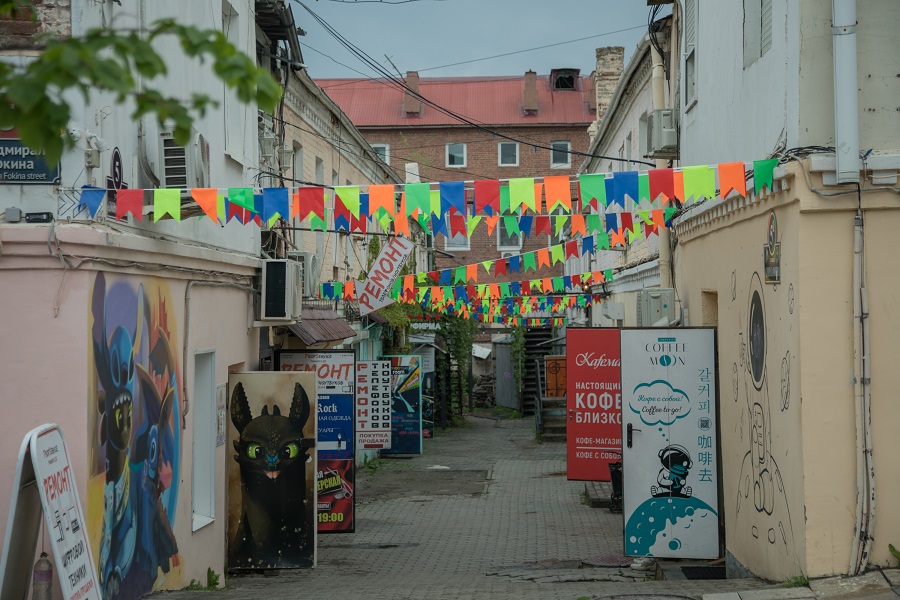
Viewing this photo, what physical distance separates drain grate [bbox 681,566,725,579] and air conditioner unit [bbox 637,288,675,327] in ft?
11.7

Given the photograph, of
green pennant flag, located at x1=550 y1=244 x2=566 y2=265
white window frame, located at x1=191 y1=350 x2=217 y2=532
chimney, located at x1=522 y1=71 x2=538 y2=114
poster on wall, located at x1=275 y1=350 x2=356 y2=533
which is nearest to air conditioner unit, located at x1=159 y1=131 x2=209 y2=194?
white window frame, located at x1=191 y1=350 x2=217 y2=532

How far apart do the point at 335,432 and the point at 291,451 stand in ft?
7.44

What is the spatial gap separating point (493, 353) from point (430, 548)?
92.8ft

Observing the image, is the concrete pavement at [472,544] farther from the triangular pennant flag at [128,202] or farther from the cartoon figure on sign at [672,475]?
the triangular pennant flag at [128,202]

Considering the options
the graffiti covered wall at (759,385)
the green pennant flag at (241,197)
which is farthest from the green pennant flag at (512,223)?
the green pennant flag at (241,197)

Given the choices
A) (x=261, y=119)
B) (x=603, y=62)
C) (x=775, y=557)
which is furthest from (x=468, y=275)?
(x=603, y=62)

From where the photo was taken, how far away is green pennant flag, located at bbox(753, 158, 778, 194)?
722cm

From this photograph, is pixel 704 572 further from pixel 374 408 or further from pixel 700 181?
pixel 374 408

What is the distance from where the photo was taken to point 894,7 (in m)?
6.81

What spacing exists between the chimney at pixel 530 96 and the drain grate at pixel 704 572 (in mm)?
40537

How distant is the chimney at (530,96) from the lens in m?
48.6

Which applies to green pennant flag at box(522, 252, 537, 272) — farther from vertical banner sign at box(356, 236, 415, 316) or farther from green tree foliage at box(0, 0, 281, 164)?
green tree foliage at box(0, 0, 281, 164)

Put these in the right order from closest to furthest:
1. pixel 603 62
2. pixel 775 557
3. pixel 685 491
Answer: pixel 775 557 → pixel 685 491 → pixel 603 62

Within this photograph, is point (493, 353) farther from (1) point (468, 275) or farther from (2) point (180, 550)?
(2) point (180, 550)
